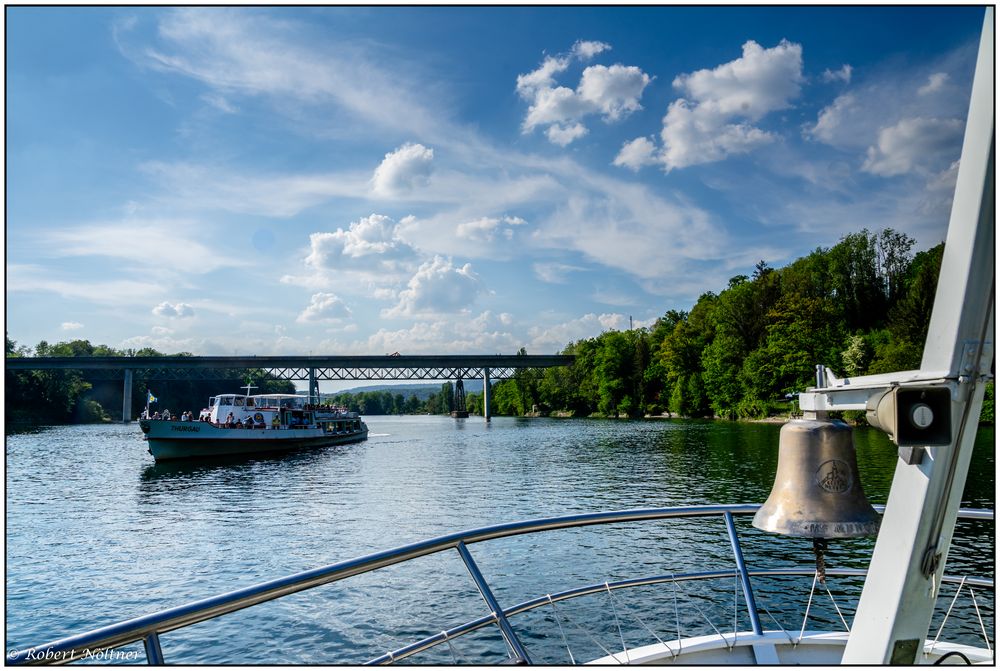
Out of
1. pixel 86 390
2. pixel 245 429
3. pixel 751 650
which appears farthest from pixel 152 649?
pixel 86 390

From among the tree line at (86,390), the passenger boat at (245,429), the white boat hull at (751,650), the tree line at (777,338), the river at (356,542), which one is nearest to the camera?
the white boat hull at (751,650)

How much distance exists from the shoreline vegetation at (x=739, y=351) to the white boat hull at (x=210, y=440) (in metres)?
23.9

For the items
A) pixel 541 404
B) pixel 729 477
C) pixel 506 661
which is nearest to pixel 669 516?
pixel 506 661

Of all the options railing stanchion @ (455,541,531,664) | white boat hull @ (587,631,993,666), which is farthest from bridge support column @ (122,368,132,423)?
railing stanchion @ (455,541,531,664)

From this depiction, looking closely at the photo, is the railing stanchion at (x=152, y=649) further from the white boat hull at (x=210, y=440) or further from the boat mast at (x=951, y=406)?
the white boat hull at (x=210, y=440)

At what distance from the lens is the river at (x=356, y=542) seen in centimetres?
1250

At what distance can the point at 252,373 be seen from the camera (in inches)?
4353

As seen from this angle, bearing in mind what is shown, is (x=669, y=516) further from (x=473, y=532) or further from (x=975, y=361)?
(x=975, y=361)

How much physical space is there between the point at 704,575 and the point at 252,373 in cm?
11302

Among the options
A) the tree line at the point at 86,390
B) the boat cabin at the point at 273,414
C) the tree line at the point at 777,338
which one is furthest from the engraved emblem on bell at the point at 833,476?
the tree line at the point at 86,390

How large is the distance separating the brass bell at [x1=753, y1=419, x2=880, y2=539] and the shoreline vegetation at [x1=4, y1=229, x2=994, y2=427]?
52.6 meters

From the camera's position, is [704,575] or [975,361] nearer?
[975,361]

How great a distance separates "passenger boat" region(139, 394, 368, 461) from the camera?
4444 centimetres

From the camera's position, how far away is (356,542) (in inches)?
792
